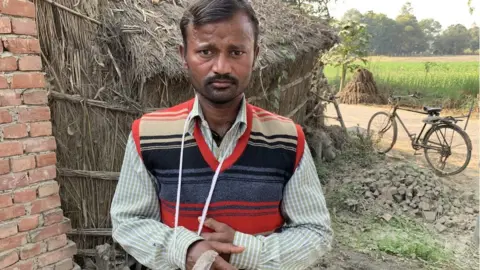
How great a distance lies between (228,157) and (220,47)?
338 millimetres

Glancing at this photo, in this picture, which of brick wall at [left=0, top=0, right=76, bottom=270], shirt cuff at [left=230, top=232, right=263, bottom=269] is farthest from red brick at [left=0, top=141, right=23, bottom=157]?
shirt cuff at [left=230, top=232, right=263, bottom=269]

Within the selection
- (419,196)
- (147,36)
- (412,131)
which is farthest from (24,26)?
(412,131)

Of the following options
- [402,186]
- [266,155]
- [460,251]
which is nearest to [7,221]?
[266,155]

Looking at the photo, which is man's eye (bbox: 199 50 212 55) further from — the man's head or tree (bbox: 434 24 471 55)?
tree (bbox: 434 24 471 55)

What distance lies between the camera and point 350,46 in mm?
14609

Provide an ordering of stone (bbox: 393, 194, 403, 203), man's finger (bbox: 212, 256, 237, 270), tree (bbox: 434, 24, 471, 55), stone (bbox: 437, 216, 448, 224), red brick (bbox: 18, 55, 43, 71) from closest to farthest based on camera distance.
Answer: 1. man's finger (bbox: 212, 256, 237, 270)
2. red brick (bbox: 18, 55, 43, 71)
3. stone (bbox: 437, 216, 448, 224)
4. stone (bbox: 393, 194, 403, 203)
5. tree (bbox: 434, 24, 471, 55)

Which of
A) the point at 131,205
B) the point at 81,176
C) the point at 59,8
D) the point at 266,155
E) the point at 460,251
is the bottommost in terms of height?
the point at 460,251

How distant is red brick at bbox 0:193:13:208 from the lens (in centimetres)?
209

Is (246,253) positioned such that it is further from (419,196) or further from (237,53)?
(419,196)

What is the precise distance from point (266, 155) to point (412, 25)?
2409 inches

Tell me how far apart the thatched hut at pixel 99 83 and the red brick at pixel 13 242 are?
2.02 feet

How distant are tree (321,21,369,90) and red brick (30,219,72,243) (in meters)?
12.6

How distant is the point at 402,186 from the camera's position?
5.85 m

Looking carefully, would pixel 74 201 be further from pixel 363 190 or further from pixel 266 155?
pixel 363 190
